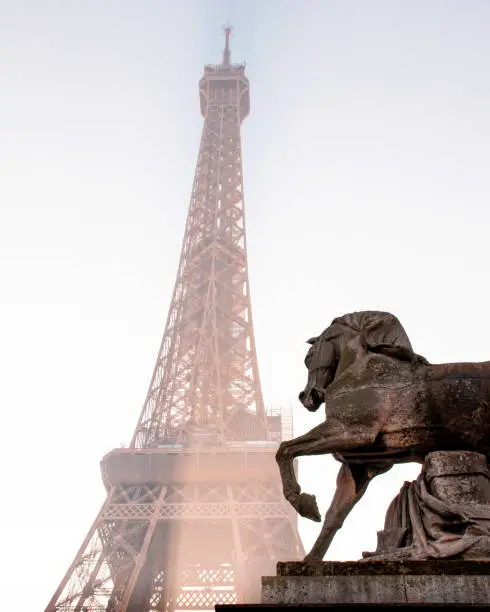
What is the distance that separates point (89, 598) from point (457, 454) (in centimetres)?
2492

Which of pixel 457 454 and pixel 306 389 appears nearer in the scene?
pixel 457 454

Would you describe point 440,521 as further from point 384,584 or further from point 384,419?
point 384,419

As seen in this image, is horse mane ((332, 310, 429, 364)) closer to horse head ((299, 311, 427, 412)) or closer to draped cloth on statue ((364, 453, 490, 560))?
horse head ((299, 311, 427, 412))

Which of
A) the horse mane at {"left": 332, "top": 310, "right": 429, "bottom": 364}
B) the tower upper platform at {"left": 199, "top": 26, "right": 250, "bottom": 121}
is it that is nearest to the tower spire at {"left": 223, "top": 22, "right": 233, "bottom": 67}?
the tower upper platform at {"left": 199, "top": 26, "right": 250, "bottom": 121}

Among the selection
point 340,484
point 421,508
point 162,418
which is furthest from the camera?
point 162,418

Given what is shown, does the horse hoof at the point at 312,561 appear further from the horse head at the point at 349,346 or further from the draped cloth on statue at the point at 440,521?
the horse head at the point at 349,346

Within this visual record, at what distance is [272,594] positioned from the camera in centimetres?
420

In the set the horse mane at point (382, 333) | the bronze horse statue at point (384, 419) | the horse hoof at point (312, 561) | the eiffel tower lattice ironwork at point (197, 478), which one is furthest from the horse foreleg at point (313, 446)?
the eiffel tower lattice ironwork at point (197, 478)

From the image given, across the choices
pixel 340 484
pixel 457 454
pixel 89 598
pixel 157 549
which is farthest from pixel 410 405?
pixel 157 549

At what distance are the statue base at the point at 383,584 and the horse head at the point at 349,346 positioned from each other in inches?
66.0

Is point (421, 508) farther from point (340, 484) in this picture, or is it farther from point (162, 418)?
point (162, 418)

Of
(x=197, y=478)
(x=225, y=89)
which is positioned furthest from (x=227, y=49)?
(x=197, y=478)

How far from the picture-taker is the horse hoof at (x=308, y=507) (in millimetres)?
5141

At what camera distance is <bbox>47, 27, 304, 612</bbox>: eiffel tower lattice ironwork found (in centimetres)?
2783
